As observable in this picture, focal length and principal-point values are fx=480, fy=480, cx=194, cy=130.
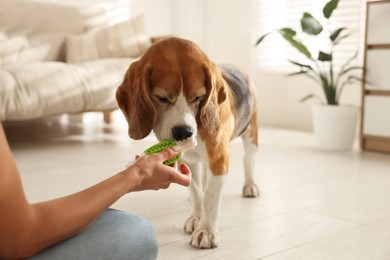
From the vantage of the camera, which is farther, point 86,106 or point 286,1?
point 286,1

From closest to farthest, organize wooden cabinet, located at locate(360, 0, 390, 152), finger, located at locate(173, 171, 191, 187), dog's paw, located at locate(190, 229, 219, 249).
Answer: finger, located at locate(173, 171, 191, 187) → dog's paw, located at locate(190, 229, 219, 249) → wooden cabinet, located at locate(360, 0, 390, 152)

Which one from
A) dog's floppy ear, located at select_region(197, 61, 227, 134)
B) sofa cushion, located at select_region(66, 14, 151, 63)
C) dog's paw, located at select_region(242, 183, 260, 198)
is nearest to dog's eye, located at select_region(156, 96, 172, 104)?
dog's floppy ear, located at select_region(197, 61, 227, 134)

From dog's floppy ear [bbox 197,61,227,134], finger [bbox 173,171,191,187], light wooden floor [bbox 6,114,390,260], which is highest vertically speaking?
dog's floppy ear [bbox 197,61,227,134]

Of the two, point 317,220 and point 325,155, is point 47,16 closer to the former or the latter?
point 325,155

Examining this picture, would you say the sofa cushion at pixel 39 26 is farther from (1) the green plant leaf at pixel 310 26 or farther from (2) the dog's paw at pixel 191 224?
(2) the dog's paw at pixel 191 224

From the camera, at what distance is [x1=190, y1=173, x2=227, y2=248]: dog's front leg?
64.2 inches

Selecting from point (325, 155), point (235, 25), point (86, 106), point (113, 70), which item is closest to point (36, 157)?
point (86, 106)

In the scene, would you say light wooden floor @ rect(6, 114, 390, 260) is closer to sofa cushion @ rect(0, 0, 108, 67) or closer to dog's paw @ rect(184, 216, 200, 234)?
dog's paw @ rect(184, 216, 200, 234)

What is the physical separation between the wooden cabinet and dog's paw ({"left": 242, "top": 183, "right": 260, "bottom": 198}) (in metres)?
1.64

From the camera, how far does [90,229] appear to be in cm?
100

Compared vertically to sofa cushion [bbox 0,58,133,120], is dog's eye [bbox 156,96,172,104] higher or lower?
higher

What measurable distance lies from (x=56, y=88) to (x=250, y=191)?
1.80 metres

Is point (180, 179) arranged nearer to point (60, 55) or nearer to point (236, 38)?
point (60, 55)

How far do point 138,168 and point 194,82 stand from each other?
502mm
